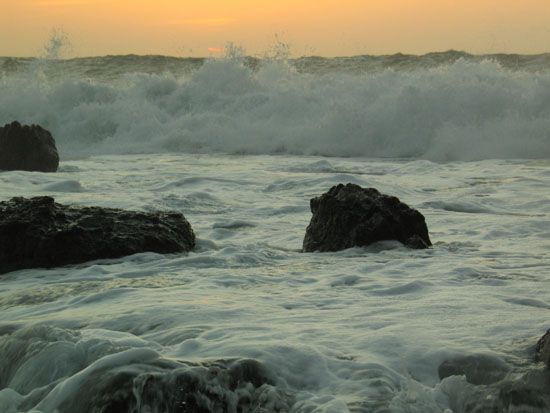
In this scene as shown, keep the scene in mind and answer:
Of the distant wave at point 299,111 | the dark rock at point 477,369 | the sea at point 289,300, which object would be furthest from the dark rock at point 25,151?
the dark rock at point 477,369

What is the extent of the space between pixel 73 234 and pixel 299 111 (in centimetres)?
1339

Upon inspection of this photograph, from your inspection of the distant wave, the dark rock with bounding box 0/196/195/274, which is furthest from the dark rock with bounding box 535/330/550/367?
the distant wave

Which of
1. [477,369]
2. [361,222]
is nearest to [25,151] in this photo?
[361,222]

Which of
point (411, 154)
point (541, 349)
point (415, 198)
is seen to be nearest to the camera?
point (541, 349)

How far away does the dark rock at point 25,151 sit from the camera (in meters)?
12.6

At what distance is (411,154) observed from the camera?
1616 centimetres

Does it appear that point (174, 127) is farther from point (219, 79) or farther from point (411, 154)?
point (411, 154)

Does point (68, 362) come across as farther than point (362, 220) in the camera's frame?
No

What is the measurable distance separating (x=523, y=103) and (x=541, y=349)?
13.6 metres

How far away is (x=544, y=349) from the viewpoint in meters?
4.03

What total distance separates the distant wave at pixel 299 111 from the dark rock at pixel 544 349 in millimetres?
10751

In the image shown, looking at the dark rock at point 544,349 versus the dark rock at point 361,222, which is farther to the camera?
the dark rock at point 361,222

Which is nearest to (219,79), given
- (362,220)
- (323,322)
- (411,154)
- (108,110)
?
(108,110)

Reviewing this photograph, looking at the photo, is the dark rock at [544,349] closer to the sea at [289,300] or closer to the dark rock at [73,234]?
the sea at [289,300]
